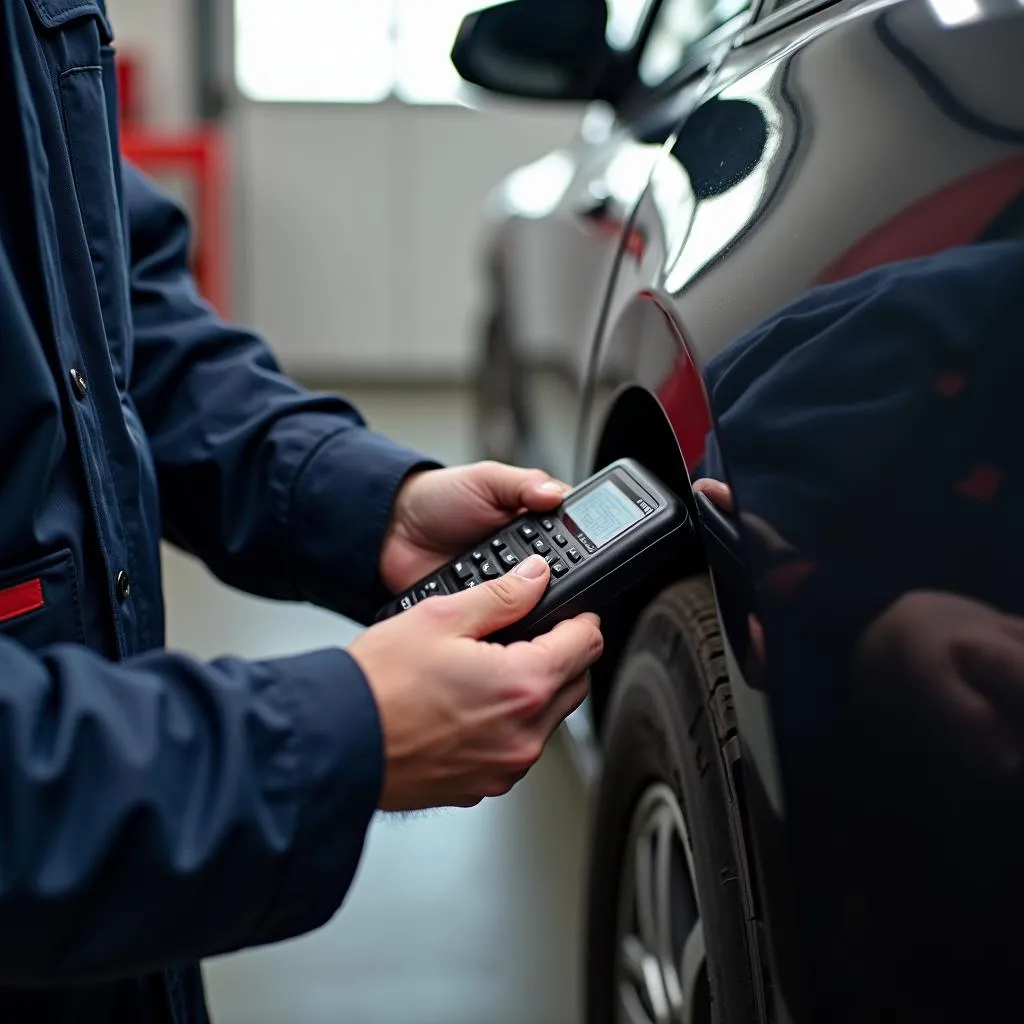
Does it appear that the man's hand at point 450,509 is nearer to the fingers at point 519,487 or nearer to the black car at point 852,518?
the fingers at point 519,487

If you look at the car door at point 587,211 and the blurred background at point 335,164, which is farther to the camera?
the blurred background at point 335,164

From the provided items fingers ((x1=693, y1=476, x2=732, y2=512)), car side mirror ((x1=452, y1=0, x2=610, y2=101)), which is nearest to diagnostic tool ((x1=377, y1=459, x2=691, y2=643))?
fingers ((x1=693, y1=476, x2=732, y2=512))

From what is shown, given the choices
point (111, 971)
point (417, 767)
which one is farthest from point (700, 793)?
point (111, 971)

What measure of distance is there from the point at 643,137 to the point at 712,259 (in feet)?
2.04

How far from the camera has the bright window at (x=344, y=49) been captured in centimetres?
541

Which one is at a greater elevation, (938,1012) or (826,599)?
(826,599)

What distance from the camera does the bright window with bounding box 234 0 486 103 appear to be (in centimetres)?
541

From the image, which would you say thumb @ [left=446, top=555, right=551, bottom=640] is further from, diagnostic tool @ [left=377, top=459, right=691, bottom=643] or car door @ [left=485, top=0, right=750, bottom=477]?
car door @ [left=485, top=0, right=750, bottom=477]

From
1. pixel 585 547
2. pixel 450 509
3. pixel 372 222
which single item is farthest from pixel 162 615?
pixel 372 222

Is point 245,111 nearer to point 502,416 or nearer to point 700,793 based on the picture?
point 502,416

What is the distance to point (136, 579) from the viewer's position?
86cm

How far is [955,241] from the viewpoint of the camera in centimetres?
57

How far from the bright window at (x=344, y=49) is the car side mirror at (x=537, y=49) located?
3929 mm

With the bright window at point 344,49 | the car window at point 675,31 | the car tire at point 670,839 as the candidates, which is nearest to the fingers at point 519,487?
the car tire at point 670,839
